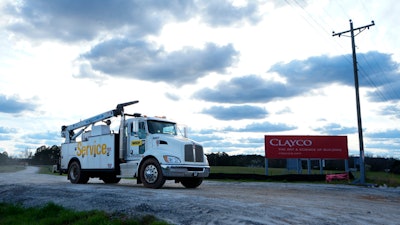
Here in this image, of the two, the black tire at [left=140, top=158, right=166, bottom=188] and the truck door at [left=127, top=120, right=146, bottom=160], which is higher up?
the truck door at [left=127, top=120, right=146, bottom=160]

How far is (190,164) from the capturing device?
16.4 metres

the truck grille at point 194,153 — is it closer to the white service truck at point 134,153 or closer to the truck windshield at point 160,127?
the white service truck at point 134,153

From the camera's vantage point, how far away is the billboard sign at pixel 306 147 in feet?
116

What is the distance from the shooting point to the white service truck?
1616cm

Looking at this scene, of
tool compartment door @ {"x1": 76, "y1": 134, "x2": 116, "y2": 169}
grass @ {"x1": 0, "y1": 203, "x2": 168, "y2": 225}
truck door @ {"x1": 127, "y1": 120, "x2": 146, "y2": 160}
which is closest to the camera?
grass @ {"x1": 0, "y1": 203, "x2": 168, "y2": 225}

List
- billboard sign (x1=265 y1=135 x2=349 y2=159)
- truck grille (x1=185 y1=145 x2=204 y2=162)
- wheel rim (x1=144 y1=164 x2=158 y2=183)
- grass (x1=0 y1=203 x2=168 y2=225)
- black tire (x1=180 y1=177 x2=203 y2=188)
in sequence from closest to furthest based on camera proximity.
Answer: grass (x1=0 y1=203 x2=168 y2=225), wheel rim (x1=144 y1=164 x2=158 y2=183), truck grille (x1=185 y1=145 x2=204 y2=162), black tire (x1=180 y1=177 x2=203 y2=188), billboard sign (x1=265 y1=135 x2=349 y2=159)

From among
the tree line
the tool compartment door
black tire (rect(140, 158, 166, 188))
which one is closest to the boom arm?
the tool compartment door

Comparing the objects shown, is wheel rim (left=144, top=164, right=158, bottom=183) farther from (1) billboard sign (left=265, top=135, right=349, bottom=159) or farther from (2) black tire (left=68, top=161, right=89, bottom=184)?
(1) billboard sign (left=265, top=135, right=349, bottom=159)

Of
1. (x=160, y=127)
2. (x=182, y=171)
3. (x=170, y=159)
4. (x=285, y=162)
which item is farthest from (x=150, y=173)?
(x=285, y=162)

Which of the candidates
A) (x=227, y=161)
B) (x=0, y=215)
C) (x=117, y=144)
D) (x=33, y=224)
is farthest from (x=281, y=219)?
(x=227, y=161)

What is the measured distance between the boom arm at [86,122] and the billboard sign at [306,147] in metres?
18.5

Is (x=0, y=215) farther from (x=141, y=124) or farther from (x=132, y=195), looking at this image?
(x=141, y=124)

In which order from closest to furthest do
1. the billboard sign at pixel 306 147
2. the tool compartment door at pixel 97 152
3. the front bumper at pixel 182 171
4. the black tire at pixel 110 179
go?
the front bumper at pixel 182 171 < the tool compartment door at pixel 97 152 < the black tire at pixel 110 179 < the billboard sign at pixel 306 147

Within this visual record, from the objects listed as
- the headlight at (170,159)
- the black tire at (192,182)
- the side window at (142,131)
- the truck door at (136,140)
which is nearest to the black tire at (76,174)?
the truck door at (136,140)
